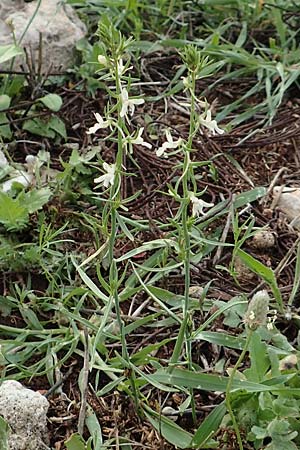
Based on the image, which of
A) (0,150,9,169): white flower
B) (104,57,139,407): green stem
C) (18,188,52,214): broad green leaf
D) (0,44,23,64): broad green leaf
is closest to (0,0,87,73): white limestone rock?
(0,44,23,64): broad green leaf

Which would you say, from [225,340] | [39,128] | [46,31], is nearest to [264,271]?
[225,340]

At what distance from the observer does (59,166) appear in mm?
2496

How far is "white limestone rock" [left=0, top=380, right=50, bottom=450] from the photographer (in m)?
1.62

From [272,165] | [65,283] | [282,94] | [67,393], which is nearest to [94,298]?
[65,283]

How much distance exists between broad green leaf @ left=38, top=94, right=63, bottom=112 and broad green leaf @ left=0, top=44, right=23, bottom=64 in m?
0.16

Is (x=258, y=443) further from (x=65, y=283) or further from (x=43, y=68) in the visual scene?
(x=43, y=68)

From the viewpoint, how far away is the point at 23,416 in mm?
1627

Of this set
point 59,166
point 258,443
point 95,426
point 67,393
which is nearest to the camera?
point 258,443

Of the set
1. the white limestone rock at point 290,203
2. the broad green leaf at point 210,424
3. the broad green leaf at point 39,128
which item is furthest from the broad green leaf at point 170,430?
the broad green leaf at point 39,128

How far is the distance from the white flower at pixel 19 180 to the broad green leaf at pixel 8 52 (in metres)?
0.39

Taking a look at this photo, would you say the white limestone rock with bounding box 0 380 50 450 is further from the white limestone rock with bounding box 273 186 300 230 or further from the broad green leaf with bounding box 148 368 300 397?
the white limestone rock with bounding box 273 186 300 230

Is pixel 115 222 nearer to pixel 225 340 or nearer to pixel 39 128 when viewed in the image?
pixel 225 340

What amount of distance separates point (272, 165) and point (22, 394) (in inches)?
47.4

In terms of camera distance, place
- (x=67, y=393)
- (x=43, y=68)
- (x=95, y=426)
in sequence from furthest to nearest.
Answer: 1. (x=43, y=68)
2. (x=67, y=393)
3. (x=95, y=426)
